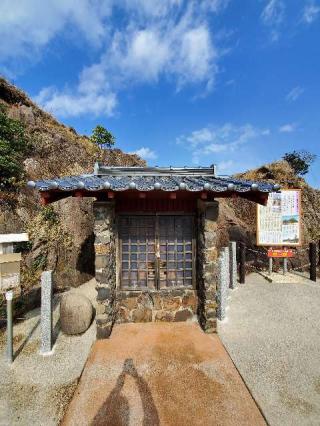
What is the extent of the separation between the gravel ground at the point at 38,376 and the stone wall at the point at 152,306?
0.90 m

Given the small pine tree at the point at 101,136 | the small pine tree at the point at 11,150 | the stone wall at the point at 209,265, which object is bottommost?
the stone wall at the point at 209,265

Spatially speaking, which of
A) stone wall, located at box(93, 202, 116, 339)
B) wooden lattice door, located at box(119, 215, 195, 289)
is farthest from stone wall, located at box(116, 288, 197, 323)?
stone wall, located at box(93, 202, 116, 339)

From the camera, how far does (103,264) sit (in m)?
5.72

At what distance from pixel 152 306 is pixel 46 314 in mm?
2551

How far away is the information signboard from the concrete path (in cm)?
190

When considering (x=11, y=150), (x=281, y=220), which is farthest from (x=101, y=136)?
(x=281, y=220)

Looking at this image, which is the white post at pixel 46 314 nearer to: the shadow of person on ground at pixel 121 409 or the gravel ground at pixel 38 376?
the gravel ground at pixel 38 376

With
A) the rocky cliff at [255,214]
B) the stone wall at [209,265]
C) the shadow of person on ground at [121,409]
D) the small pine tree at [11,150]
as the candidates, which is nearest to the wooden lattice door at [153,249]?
the stone wall at [209,265]

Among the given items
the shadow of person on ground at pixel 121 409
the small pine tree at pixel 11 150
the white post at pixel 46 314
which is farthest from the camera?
the small pine tree at pixel 11 150

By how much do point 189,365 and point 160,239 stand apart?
2932mm

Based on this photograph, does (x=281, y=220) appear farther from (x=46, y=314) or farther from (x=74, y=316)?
(x=46, y=314)

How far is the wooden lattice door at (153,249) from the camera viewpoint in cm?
652

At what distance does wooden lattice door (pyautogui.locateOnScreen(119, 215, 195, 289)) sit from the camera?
6.52 m

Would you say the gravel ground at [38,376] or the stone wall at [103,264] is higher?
the stone wall at [103,264]
